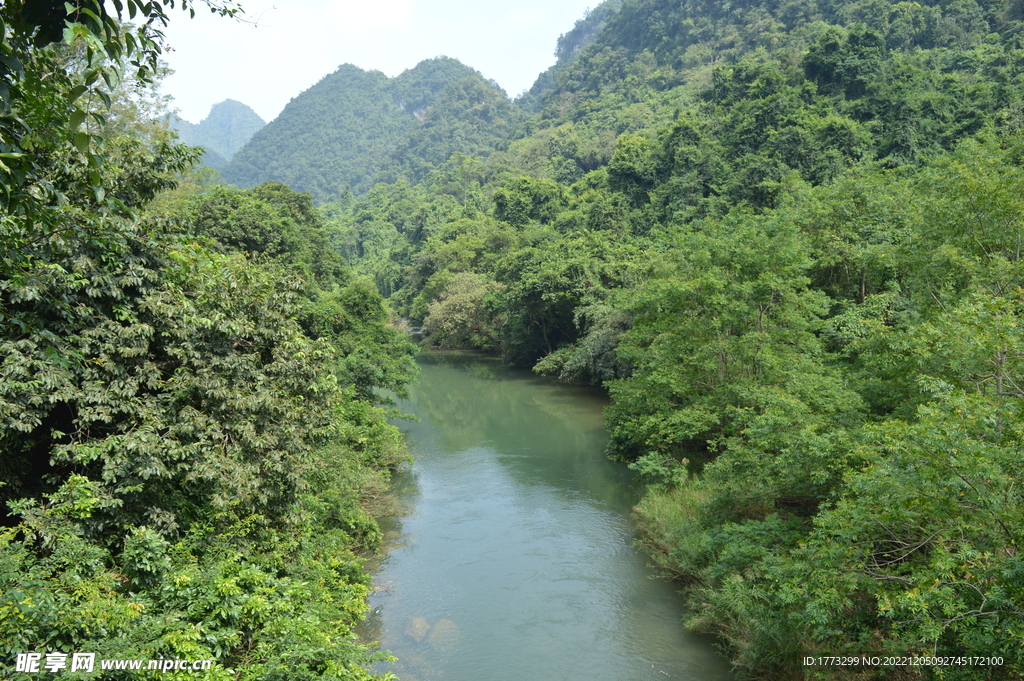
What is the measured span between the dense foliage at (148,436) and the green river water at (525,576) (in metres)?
2.24

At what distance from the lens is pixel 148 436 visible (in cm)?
805

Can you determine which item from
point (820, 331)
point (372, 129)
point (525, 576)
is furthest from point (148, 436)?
point (372, 129)

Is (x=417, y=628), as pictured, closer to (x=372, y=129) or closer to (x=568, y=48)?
(x=568, y=48)

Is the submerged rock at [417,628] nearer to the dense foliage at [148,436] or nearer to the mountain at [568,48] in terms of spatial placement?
the dense foliage at [148,436]

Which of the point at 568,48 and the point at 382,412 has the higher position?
the point at 568,48

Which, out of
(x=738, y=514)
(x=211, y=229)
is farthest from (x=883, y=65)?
(x=211, y=229)

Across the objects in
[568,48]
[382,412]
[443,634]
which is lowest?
[443,634]

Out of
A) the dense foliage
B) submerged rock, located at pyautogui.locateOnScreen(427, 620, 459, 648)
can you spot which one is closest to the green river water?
submerged rock, located at pyautogui.locateOnScreen(427, 620, 459, 648)

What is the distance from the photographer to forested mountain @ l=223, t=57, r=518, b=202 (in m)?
133

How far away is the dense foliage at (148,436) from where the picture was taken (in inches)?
239

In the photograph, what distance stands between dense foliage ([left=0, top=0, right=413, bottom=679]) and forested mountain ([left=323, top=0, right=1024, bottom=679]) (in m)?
6.80

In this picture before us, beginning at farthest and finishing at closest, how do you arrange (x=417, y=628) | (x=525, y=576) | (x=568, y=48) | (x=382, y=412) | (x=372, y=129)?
(x=372, y=129)
(x=568, y=48)
(x=382, y=412)
(x=525, y=576)
(x=417, y=628)

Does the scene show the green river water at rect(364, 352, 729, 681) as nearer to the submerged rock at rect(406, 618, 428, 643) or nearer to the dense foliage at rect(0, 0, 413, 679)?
the submerged rock at rect(406, 618, 428, 643)

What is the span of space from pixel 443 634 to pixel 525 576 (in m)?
2.81
